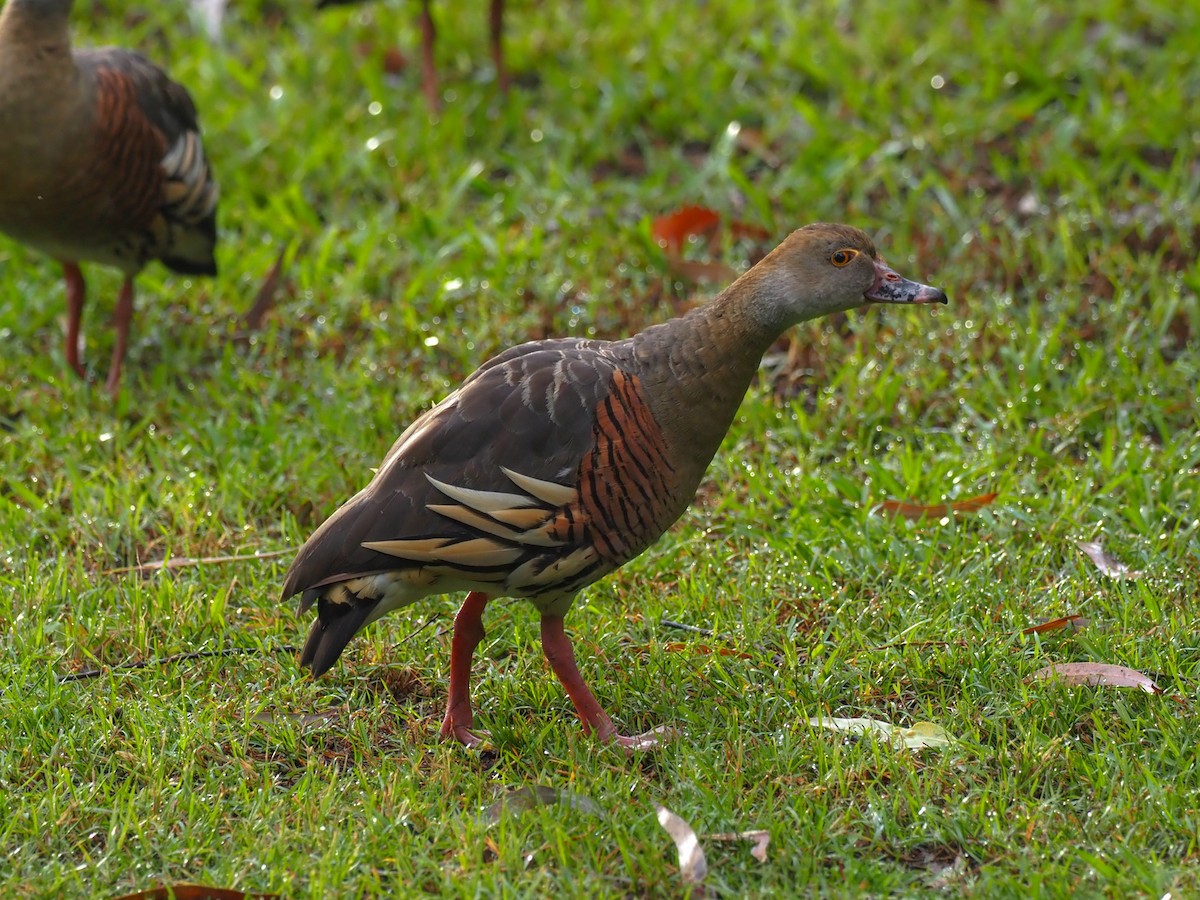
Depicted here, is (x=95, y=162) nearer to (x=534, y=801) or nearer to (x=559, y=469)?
(x=559, y=469)

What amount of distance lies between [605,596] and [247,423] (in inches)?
59.9

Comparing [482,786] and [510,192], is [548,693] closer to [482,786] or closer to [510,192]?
[482,786]

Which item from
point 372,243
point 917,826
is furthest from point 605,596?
point 372,243

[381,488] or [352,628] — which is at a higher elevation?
[381,488]

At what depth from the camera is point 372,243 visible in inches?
242

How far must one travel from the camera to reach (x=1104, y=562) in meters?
4.39

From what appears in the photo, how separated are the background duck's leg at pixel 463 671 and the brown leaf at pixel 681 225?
262cm

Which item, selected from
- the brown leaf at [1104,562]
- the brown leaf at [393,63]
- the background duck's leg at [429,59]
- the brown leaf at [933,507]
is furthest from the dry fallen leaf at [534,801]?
the brown leaf at [393,63]

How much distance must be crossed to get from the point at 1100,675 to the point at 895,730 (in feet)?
1.88

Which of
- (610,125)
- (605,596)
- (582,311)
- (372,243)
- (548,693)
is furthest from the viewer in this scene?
(610,125)

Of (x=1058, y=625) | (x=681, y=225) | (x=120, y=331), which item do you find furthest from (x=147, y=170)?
(x=1058, y=625)

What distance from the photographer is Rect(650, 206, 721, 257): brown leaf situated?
612cm

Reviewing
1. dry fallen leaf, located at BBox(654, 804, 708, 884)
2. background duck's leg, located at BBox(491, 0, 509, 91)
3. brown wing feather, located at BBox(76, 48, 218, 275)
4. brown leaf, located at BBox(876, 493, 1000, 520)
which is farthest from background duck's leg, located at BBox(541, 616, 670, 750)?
background duck's leg, located at BBox(491, 0, 509, 91)

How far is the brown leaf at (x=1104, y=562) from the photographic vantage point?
4309 millimetres
